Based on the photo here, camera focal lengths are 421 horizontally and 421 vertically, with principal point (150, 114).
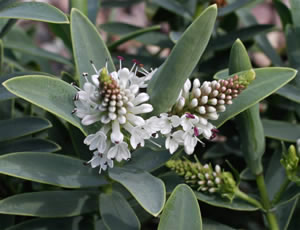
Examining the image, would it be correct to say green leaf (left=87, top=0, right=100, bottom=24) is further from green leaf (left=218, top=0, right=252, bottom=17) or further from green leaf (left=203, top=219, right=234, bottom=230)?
green leaf (left=203, top=219, right=234, bottom=230)

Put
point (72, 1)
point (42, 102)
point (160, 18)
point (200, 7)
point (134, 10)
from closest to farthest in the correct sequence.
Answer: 1. point (42, 102)
2. point (72, 1)
3. point (200, 7)
4. point (160, 18)
5. point (134, 10)

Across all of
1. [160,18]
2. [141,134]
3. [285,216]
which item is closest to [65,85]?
[141,134]

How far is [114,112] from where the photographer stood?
2.97 feet

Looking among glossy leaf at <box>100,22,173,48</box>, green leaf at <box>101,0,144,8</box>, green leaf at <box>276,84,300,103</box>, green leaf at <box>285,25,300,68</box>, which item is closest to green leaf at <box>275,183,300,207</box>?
green leaf at <box>276,84,300,103</box>

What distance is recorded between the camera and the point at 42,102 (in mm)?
923

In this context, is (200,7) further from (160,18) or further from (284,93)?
(284,93)

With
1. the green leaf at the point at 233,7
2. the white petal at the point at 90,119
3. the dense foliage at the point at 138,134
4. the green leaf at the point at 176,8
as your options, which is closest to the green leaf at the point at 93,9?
the dense foliage at the point at 138,134

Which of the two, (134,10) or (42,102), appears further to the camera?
(134,10)

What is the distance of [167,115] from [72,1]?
1.98 ft

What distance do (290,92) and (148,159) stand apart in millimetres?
513

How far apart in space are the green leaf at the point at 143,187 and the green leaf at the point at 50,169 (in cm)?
9

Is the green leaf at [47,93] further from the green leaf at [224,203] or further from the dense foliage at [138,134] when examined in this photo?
the green leaf at [224,203]

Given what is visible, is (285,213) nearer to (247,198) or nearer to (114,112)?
(247,198)

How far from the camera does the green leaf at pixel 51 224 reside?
3.79 ft
